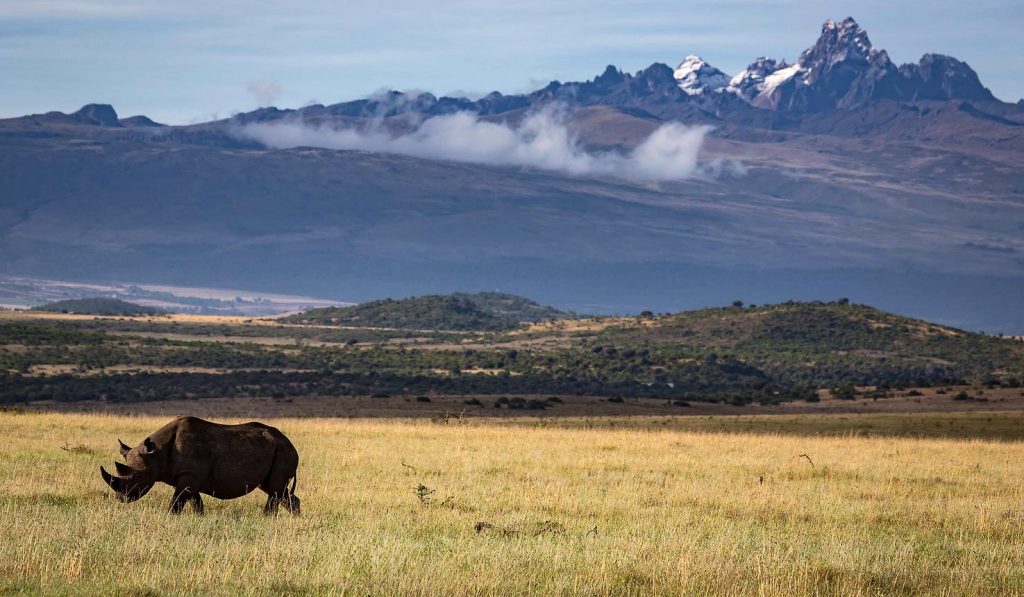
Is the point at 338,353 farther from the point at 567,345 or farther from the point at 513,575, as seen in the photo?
the point at 513,575

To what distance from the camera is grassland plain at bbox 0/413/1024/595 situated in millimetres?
14672

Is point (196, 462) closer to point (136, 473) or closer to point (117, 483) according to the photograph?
point (136, 473)

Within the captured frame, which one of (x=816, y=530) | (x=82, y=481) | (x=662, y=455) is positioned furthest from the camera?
(x=662, y=455)

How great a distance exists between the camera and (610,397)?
251 feet

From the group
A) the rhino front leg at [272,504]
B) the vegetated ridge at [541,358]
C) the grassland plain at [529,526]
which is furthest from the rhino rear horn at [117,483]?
the vegetated ridge at [541,358]

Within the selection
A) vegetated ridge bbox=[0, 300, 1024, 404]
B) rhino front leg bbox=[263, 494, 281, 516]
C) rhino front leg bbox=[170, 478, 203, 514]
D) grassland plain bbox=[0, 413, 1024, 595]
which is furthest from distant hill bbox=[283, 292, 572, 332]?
rhino front leg bbox=[170, 478, 203, 514]

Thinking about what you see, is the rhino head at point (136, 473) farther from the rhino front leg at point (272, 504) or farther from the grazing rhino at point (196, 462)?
the rhino front leg at point (272, 504)

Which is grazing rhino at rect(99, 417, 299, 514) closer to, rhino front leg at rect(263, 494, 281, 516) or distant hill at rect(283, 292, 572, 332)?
rhino front leg at rect(263, 494, 281, 516)

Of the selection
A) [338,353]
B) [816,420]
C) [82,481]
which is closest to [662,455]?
[82,481]

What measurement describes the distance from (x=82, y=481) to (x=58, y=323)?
117765 millimetres

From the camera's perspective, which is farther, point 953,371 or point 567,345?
point 567,345

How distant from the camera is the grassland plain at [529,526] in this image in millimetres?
14672

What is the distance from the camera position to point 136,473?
58.9 ft

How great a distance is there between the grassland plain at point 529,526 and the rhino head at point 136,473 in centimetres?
23
